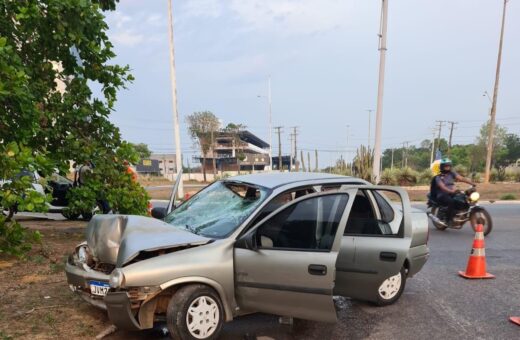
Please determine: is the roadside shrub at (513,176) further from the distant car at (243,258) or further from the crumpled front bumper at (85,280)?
the crumpled front bumper at (85,280)

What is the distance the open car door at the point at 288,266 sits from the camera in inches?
150

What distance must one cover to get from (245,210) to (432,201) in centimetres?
779

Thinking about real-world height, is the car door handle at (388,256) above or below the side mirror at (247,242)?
below

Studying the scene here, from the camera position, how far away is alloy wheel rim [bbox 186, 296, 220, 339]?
145 inches

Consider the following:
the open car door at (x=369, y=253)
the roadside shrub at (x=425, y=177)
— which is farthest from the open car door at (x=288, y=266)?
the roadside shrub at (x=425, y=177)

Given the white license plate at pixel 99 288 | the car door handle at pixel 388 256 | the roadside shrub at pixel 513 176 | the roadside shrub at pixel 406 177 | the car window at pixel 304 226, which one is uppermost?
the car window at pixel 304 226

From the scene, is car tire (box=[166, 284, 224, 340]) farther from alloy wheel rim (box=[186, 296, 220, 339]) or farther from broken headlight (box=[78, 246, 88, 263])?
broken headlight (box=[78, 246, 88, 263])

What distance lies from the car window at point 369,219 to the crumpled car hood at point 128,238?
67.5 inches

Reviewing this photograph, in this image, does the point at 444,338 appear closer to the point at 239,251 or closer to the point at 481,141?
the point at 239,251

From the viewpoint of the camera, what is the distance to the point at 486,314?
4.85 meters

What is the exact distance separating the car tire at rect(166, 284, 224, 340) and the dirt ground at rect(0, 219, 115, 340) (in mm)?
935

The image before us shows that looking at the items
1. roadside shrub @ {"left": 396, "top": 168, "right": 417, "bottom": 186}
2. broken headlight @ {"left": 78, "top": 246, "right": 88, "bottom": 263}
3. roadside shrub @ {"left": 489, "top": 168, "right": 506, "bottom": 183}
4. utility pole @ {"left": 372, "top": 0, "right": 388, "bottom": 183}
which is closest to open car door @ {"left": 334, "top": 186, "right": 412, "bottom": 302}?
broken headlight @ {"left": 78, "top": 246, "right": 88, "bottom": 263}

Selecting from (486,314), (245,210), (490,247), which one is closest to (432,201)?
(490,247)

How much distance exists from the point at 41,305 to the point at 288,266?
2.75m
